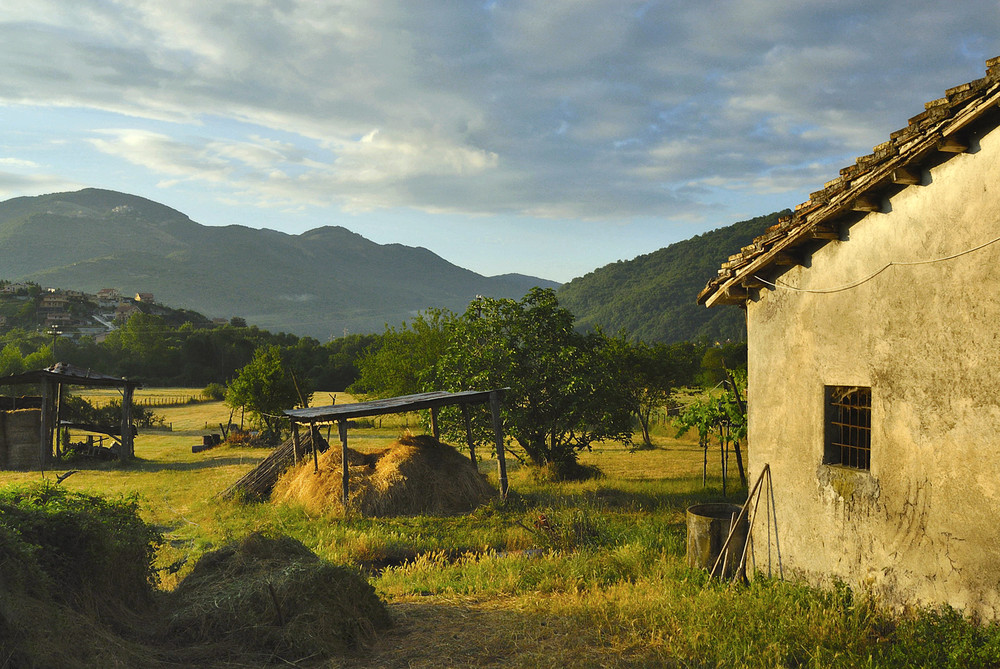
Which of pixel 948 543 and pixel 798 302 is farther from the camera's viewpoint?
pixel 798 302

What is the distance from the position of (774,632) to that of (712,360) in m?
35.5

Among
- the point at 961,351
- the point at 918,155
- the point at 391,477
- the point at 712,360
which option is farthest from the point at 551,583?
the point at 712,360

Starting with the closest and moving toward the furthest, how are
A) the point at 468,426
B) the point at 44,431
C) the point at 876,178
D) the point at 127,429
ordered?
1. the point at 876,178
2. the point at 468,426
3. the point at 44,431
4. the point at 127,429

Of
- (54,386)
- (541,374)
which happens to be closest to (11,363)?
(54,386)

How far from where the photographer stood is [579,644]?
6.54 m

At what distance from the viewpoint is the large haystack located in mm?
14703

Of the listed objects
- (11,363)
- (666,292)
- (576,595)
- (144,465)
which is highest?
(666,292)

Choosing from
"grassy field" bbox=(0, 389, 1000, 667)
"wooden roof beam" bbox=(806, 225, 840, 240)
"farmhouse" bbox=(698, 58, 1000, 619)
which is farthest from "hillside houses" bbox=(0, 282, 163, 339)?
"wooden roof beam" bbox=(806, 225, 840, 240)

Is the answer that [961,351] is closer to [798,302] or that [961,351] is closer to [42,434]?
[798,302]

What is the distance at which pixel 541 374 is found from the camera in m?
19.2

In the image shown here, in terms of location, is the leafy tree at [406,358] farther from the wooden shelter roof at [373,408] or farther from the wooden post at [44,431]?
the wooden shelter roof at [373,408]

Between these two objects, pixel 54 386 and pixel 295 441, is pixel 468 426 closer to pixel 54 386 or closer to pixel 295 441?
pixel 295 441

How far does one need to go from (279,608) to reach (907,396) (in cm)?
676

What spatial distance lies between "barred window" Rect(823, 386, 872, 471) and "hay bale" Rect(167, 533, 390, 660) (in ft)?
18.1
